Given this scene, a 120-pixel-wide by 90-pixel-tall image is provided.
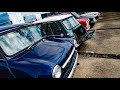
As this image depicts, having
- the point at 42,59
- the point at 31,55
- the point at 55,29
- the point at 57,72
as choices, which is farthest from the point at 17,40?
the point at 55,29

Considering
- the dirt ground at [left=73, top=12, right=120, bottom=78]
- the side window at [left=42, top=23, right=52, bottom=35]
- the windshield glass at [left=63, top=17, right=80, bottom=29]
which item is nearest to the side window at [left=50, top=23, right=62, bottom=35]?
the side window at [left=42, top=23, right=52, bottom=35]

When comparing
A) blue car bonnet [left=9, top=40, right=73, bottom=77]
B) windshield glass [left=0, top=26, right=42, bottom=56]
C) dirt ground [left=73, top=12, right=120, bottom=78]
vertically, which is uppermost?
windshield glass [left=0, top=26, right=42, bottom=56]

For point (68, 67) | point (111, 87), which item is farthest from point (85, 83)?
point (68, 67)

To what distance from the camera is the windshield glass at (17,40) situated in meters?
3.34

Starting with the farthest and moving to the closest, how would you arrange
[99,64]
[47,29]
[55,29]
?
1. [47,29]
2. [55,29]
3. [99,64]

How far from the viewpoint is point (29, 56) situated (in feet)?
11.3

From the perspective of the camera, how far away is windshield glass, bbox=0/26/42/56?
334 cm

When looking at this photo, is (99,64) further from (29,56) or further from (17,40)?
(17,40)

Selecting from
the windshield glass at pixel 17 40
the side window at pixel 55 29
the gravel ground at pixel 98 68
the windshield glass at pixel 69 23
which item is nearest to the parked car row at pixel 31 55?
the windshield glass at pixel 17 40

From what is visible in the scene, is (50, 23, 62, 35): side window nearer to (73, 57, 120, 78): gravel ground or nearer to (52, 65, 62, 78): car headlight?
(73, 57, 120, 78): gravel ground

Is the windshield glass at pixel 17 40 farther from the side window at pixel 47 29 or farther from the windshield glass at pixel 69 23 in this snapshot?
the windshield glass at pixel 69 23

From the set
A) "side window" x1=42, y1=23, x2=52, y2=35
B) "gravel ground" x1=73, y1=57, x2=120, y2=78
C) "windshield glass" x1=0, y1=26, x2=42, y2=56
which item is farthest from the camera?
"side window" x1=42, y1=23, x2=52, y2=35

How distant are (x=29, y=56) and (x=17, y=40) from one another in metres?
0.48

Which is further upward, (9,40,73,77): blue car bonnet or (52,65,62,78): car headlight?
(9,40,73,77): blue car bonnet
